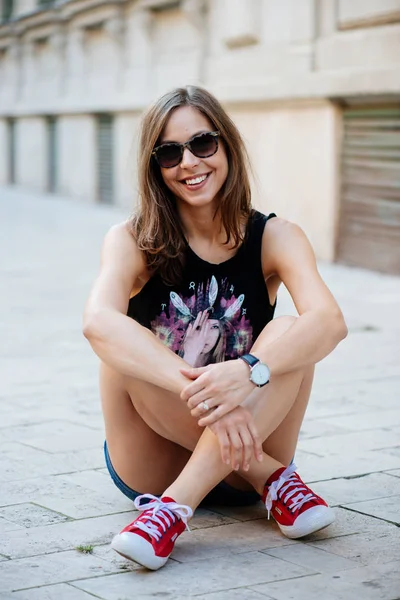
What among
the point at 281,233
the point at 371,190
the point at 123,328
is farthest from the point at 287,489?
the point at 371,190

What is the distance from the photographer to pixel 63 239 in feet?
46.8

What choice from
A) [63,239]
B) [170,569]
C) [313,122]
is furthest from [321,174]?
[170,569]

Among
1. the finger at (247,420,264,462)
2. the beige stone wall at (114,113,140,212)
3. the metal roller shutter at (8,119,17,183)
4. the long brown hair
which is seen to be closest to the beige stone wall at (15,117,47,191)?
the metal roller shutter at (8,119,17,183)

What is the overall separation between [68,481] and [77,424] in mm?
922

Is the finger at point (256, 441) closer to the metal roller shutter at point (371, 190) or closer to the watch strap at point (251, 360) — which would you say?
the watch strap at point (251, 360)

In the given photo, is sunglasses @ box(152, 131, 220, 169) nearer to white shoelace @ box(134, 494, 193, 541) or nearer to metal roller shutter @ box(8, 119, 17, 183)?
white shoelace @ box(134, 494, 193, 541)

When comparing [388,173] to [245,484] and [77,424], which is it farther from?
[245,484]

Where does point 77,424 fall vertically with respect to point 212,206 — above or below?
below

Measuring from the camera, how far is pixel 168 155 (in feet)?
12.0

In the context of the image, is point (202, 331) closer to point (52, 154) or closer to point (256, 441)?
point (256, 441)

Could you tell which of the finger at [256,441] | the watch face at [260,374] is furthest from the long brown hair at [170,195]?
the finger at [256,441]

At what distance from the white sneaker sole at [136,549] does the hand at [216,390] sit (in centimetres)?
38

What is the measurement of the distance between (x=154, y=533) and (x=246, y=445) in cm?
36

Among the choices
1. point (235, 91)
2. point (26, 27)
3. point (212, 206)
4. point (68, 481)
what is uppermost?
Answer: point (26, 27)
